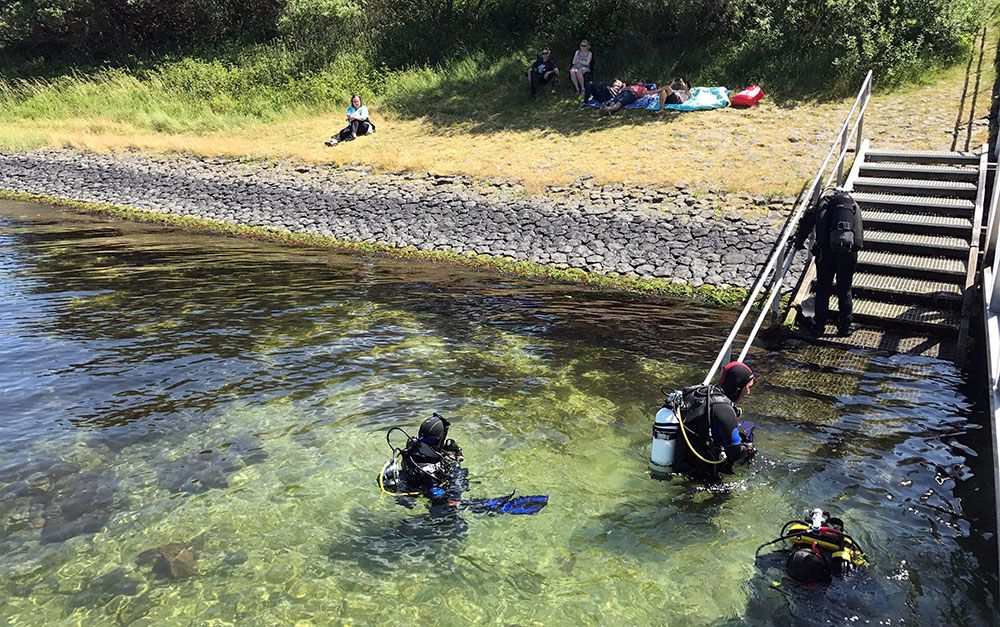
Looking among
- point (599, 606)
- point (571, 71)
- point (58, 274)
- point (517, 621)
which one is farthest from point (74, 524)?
point (571, 71)

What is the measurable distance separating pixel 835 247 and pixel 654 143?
9.58 meters

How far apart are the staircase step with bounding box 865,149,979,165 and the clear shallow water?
502 centimetres

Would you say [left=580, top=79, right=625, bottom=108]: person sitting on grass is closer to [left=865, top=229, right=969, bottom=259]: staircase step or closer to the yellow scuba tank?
[left=865, top=229, right=969, bottom=259]: staircase step

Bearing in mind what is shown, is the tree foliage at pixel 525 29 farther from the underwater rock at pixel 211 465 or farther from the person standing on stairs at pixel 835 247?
the underwater rock at pixel 211 465

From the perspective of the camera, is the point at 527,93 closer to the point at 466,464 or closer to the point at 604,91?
the point at 604,91

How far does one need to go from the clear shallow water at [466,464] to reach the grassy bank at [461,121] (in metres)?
6.27

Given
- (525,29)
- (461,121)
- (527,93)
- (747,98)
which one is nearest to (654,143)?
(747,98)

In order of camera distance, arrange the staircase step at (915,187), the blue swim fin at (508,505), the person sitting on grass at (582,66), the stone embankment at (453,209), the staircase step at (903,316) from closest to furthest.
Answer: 1. the blue swim fin at (508,505)
2. the staircase step at (903,316)
3. the staircase step at (915,187)
4. the stone embankment at (453,209)
5. the person sitting on grass at (582,66)

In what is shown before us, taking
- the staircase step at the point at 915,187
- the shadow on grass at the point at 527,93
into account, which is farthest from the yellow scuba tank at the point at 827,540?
the shadow on grass at the point at 527,93

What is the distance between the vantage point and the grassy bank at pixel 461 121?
16.4m

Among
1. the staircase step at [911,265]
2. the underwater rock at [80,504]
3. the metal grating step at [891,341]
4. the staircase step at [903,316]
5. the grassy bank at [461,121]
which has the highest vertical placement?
the grassy bank at [461,121]

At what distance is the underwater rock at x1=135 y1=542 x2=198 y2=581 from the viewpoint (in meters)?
5.73

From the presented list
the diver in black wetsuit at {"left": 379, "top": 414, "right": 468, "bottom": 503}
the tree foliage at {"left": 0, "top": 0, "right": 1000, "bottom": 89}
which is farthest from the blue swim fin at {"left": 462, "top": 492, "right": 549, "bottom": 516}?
the tree foliage at {"left": 0, "top": 0, "right": 1000, "bottom": 89}

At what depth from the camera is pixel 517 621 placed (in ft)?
17.2
